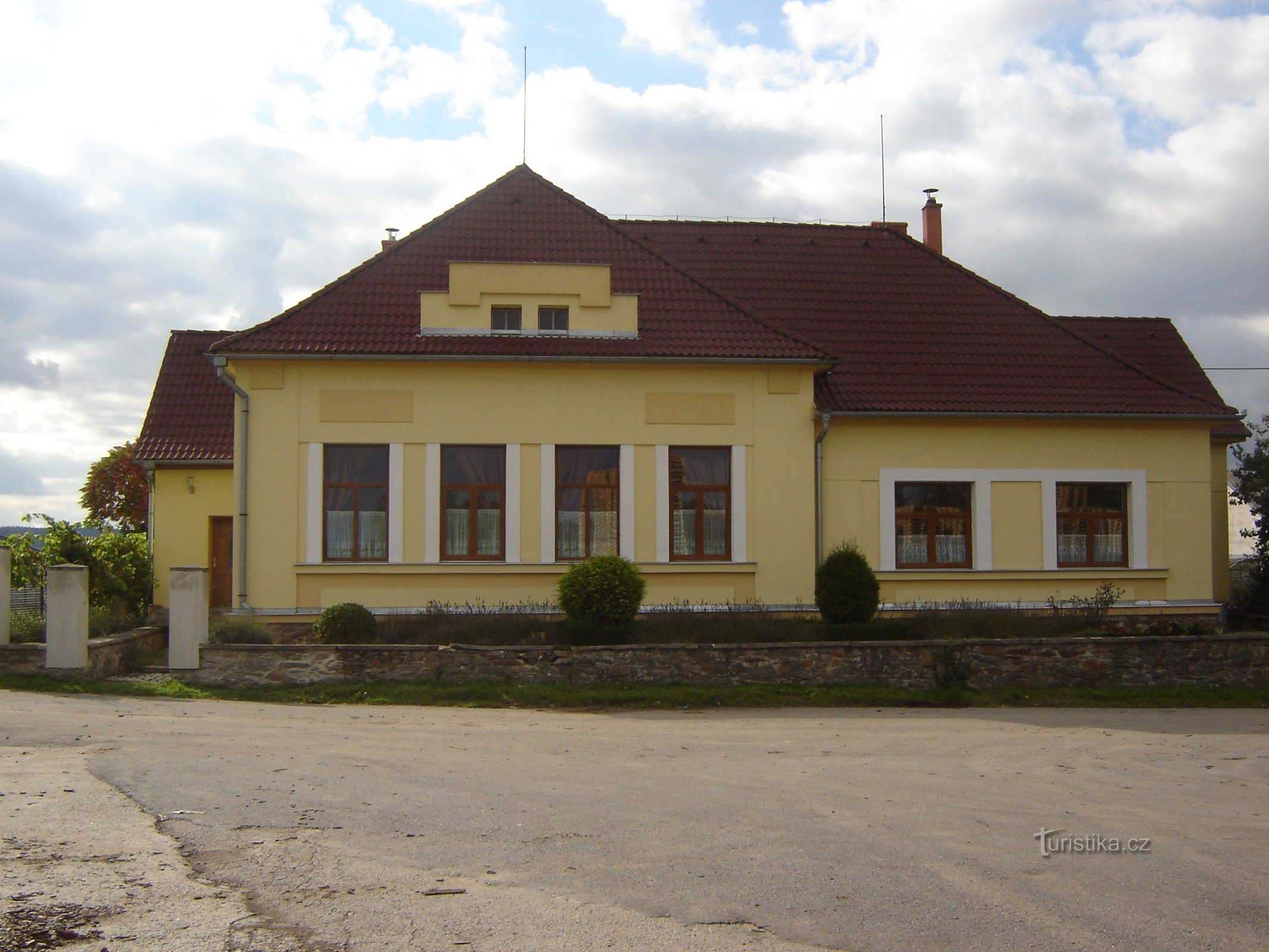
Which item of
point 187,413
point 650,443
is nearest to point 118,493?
point 187,413

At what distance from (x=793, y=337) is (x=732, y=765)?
403 inches

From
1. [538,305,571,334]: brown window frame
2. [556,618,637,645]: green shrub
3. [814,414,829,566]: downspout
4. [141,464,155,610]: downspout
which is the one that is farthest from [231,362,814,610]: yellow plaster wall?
[141,464,155,610]: downspout

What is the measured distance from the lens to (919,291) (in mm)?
22203

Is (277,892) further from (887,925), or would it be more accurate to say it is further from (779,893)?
(887,925)

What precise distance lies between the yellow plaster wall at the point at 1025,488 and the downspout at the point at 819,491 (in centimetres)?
25

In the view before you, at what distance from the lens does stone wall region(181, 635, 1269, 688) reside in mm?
14148

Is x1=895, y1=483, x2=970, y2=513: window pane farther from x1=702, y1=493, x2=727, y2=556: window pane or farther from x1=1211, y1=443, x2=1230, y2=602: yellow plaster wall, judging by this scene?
x1=1211, y1=443, x2=1230, y2=602: yellow plaster wall

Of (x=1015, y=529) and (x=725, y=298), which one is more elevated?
(x=725, y=298)

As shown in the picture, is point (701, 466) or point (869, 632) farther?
point (701, 466)

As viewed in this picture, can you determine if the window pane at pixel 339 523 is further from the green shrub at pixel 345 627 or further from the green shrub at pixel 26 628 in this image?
the green shrub at pixel 26 628

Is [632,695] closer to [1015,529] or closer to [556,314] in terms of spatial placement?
[556,314]

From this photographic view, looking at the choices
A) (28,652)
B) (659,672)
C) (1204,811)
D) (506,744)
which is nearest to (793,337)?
(659,672)

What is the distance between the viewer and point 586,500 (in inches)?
720

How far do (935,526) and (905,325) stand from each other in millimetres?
4278
